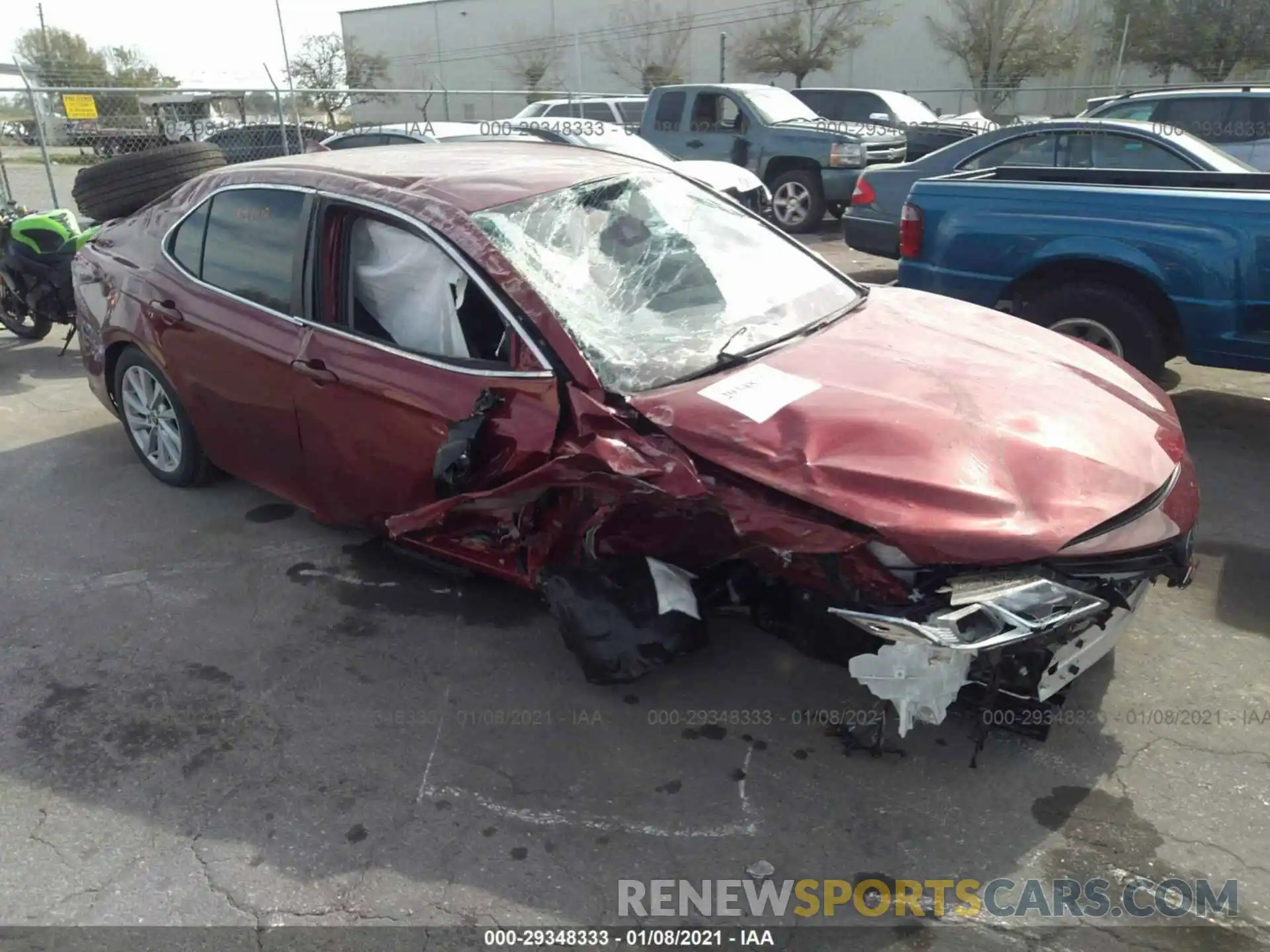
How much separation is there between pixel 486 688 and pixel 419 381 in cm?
111

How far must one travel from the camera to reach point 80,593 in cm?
416

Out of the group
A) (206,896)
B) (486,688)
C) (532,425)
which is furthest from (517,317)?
(206,896)

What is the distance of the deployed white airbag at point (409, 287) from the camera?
3629 millimetres

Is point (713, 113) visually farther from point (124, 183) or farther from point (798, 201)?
point (124, 183)

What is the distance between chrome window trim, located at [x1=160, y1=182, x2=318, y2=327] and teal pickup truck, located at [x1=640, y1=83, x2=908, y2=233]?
9510mm

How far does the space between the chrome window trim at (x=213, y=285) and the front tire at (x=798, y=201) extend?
9.16 metres

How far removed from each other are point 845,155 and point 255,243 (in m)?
9.84

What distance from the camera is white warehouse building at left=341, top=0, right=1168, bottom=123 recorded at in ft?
128

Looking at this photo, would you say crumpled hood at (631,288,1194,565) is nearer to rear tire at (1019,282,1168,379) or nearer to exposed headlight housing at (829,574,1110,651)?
exposed headlight housing at (829,574,1110,651)

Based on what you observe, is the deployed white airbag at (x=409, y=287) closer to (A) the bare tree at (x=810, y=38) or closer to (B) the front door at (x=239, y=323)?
(B) the front door at (x=239, y=323)

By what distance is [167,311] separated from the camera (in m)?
4.59

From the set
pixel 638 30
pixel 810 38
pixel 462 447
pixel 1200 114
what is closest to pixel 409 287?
pixel 462 447

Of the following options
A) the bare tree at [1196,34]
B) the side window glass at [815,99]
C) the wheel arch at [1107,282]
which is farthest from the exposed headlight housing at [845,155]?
the bare tree at [1196,34]

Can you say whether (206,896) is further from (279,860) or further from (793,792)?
(793,792)
